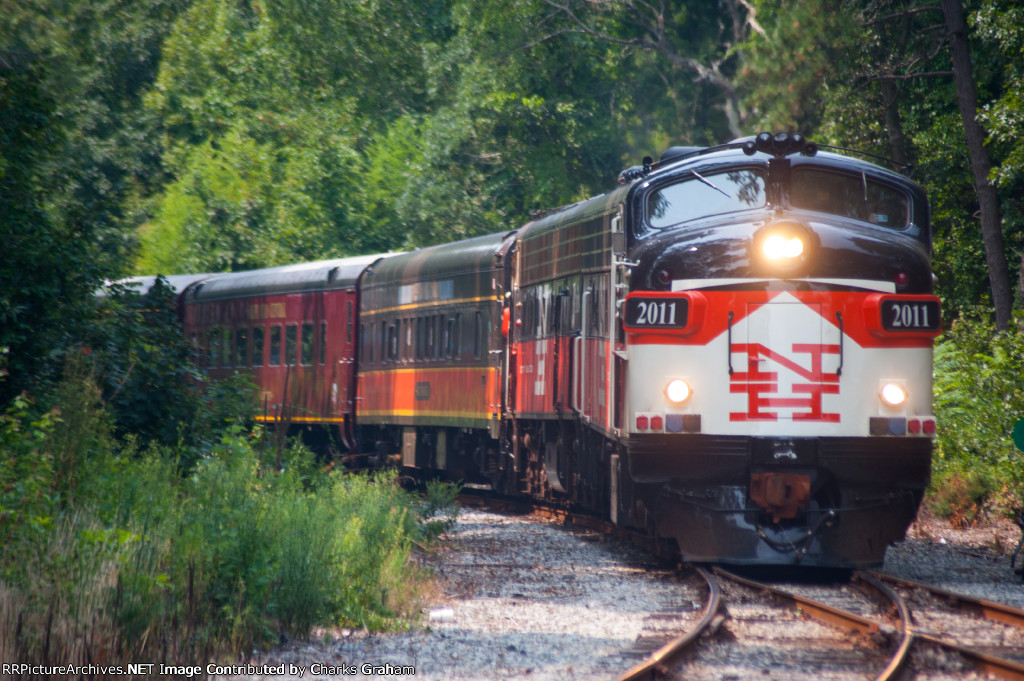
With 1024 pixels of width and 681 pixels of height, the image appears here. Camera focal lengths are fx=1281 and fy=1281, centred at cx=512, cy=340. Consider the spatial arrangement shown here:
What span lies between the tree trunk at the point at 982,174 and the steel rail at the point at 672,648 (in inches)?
521

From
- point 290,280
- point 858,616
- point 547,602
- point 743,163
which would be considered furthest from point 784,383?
point 290,280

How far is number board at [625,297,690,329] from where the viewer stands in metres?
10.2

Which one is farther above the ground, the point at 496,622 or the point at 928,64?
the point at 928,64

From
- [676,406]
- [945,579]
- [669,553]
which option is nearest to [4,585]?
[676,406]

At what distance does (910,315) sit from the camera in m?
10.4

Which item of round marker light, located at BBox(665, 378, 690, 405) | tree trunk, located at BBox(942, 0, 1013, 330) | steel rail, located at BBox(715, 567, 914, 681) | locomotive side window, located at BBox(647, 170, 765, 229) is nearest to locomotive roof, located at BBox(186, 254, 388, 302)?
tree trunk, located at BBox(942, 0, 1013, 330)

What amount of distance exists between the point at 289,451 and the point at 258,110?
27.1 meters

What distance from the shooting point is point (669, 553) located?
12.2 m

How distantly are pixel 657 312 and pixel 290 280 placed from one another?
14779 millimetres

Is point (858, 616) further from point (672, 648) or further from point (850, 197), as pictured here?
point (850, 197)

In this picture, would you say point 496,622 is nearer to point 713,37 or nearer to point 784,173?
point 784,173

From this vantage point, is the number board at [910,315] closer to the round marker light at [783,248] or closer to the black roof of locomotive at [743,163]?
the round marker light at [783,248]

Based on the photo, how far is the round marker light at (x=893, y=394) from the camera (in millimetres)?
10383

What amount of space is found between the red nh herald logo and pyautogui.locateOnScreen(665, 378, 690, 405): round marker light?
362 millimetres
